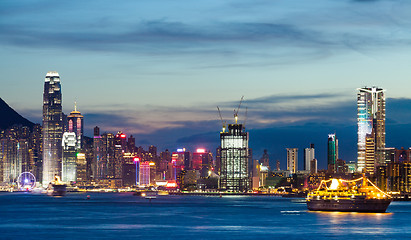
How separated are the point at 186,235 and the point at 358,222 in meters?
46.5

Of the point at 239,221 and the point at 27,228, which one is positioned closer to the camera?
the point at 27,228

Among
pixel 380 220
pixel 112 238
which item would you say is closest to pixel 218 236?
pixel 112 238

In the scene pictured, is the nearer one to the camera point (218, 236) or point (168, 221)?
point (218, 236)

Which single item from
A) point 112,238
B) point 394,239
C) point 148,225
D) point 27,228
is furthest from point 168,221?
point 394,239

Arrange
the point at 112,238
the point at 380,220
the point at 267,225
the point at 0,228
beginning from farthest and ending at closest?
the point at 380,220
the point at 267,225
the point at 0,228
the point at 112,238

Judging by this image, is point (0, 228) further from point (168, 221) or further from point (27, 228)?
point (168, 221)

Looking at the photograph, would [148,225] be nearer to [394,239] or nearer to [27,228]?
[27,228]

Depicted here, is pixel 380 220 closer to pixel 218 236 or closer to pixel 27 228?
pixel 218 236

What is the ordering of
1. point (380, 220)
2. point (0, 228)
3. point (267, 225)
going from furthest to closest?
point (380, 220)
point (267, 225)
point (0, 228)

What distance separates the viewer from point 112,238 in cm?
12912

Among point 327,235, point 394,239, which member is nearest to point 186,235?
point 327,235

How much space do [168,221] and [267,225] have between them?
25.8m

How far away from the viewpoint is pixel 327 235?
135 m

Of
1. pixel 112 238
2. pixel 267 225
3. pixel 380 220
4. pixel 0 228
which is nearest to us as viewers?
pixel 112 238
